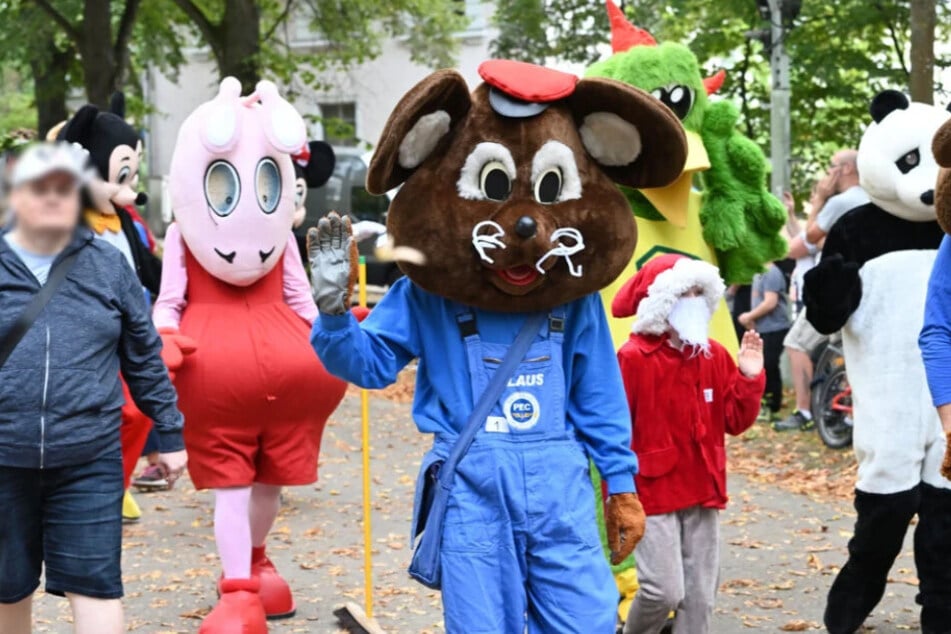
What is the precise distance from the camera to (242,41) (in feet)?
61.8

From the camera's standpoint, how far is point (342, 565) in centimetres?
796

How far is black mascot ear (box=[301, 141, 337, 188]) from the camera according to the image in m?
7.83

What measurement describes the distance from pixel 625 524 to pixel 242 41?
15.3 m

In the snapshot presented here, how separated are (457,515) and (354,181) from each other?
69.0 ft

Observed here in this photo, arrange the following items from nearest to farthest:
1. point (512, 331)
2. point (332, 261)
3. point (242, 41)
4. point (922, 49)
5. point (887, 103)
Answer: point (332, 261) → point (512, 331) → point (887, 103) → point (922, 49) → point (242, 41)

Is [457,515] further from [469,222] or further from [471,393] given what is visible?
[469,222]

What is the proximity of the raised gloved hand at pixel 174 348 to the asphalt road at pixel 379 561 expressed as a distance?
139cm

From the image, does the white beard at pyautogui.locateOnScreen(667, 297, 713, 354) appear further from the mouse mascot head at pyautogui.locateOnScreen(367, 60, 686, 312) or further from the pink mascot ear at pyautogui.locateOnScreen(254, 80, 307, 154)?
the pink mascot ear at pyautogui.locateOnScreen(254, 80, 307, 154)

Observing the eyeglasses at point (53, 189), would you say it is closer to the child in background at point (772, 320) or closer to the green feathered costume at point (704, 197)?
the green feathered costume at point (704, 197)

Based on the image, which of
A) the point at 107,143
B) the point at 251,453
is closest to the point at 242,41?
the point at 107,143

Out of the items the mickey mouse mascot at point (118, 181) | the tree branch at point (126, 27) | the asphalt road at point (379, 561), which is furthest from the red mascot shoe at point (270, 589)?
the tree branch at point (126, 27)

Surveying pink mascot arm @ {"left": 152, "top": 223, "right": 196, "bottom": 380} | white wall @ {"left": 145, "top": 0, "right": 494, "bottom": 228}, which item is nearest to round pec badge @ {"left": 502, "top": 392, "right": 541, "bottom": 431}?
pink mascot arm @ {"left": 152, "top": 223, "right": 196, "bottom": 380}

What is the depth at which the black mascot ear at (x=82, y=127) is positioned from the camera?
6.69 m

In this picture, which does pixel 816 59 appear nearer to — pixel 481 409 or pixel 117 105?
pixel 117 105
